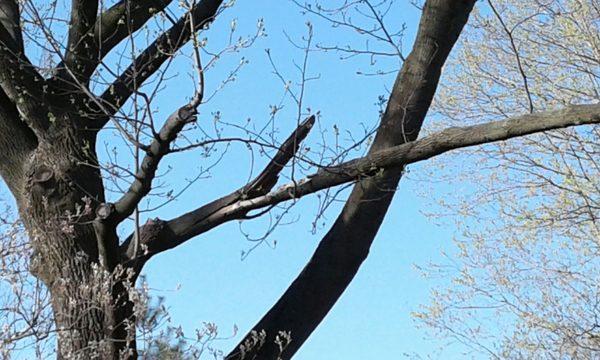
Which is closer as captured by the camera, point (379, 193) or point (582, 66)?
point (379, 193)

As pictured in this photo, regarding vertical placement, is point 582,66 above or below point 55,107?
above

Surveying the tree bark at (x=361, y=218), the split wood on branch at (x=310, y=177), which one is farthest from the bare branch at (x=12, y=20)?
the tree bark at (x=361, y=218)

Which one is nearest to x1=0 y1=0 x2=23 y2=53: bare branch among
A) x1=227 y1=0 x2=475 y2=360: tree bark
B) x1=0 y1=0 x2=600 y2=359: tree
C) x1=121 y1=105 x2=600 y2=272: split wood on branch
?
x1=0 y1=0 x2=600 y2=359: tree

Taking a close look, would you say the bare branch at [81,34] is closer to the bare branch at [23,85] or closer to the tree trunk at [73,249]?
the bare branch at [23,85]

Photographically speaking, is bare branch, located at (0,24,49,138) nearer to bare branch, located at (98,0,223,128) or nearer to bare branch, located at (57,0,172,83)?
bare branch, located at (57,0,172,83)

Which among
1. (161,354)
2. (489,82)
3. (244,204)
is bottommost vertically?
(161,354)

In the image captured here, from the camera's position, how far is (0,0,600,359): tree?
10.6 ft

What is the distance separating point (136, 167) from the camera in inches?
128

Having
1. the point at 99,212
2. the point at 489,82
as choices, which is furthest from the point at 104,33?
the point at 489,82

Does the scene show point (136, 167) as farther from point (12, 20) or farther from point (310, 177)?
point (12, 20)

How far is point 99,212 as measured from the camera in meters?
3.31

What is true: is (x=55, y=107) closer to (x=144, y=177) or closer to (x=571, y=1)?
(x=144, y=177)

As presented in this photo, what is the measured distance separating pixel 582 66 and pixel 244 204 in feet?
15.2

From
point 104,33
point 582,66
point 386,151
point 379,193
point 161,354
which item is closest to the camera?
point 161,354
